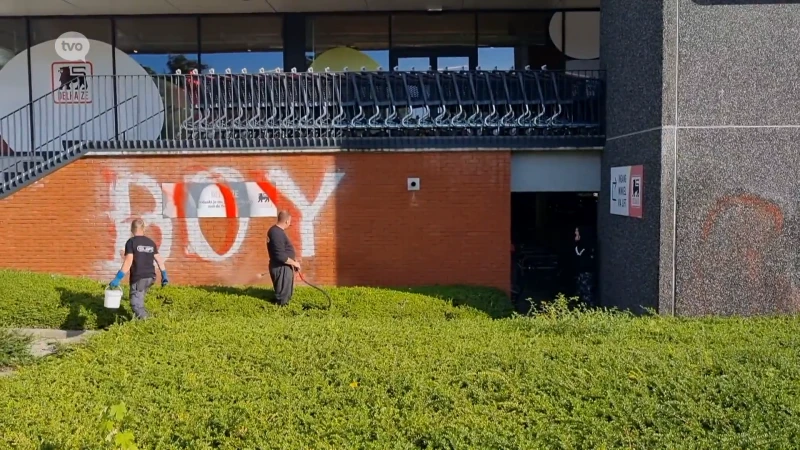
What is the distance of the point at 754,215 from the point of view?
773cm

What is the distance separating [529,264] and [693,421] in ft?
23.6

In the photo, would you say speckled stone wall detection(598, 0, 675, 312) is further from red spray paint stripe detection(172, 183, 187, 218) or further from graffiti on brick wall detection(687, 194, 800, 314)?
red spray paint stripe detection(172, 183, 187, 218)

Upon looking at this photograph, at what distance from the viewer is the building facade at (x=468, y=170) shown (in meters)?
7.74

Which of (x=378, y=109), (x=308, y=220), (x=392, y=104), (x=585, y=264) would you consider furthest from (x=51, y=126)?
(x=585, y=264)

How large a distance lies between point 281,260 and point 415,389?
460 centimetres

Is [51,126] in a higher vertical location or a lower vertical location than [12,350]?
higher

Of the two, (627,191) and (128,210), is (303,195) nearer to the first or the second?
(128,210)

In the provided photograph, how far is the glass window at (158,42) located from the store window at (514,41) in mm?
6081

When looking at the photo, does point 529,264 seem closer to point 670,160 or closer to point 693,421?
point 670,160

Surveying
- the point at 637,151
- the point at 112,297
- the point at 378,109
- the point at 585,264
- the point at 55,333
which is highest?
the point at 378,109

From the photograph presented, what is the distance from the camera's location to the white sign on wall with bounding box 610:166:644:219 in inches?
332

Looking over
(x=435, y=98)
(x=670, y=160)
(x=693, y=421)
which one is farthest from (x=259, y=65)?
(x=693, y=421)

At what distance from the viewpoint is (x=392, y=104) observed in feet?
34.8

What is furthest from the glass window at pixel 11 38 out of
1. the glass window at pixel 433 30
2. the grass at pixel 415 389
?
the grass at pixel 415 389
